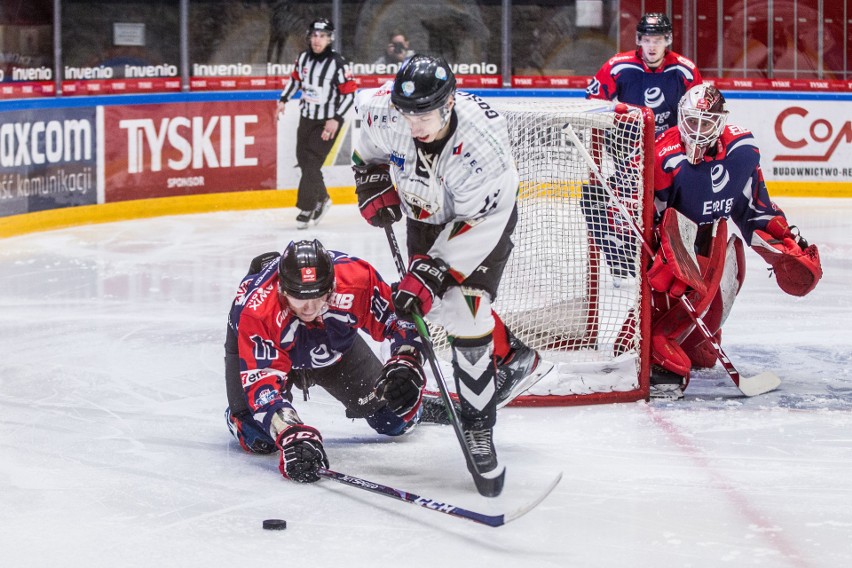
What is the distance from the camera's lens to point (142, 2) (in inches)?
364

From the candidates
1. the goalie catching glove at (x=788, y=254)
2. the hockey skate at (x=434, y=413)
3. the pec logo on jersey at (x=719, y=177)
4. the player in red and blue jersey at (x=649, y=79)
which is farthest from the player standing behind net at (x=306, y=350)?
the player in red and blue jersey at (x=649, y=79)

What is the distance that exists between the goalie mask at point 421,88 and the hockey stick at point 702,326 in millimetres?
1298

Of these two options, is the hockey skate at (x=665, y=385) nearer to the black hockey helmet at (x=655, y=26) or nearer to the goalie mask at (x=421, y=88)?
the goalie mask at (x=421, y=88)

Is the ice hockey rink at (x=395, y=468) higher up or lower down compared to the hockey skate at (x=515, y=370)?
lower down

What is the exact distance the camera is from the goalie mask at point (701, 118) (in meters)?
4.45

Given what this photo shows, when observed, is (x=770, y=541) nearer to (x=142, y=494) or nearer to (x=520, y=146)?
(x=142, y=494)

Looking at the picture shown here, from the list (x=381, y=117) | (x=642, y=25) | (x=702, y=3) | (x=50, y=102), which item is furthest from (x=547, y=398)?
(x=702, y=3)

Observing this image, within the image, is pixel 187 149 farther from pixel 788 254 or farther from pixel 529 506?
pixel 529 506

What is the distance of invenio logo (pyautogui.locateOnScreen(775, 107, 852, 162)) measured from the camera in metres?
10.0

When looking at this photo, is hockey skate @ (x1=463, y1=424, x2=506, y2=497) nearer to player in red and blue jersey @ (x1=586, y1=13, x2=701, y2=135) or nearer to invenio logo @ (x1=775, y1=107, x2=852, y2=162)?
player in red and blue jersey @ (x1=586, y1=13, x2=701, y2=135)

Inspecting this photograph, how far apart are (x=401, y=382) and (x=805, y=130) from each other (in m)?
7.25

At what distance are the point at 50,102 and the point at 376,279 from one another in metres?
5.14

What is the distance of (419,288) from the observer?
11.1 ft

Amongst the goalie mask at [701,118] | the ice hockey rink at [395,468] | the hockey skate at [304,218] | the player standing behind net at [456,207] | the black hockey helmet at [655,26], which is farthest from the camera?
the hockey skate at [304,218]
